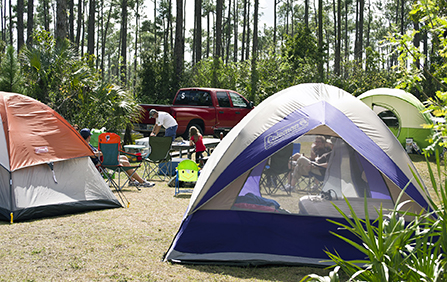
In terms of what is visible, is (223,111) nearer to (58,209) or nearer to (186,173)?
(186,173)

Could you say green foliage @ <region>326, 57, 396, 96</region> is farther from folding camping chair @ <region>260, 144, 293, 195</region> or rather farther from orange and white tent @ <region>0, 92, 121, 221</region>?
folding camping chair @ <region>260, 144, 293, 195</region>

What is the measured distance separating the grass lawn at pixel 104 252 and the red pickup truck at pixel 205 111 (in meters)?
6.35

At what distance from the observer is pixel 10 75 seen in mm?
10312

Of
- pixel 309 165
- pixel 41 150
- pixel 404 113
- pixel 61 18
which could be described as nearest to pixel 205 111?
pixel 61 18

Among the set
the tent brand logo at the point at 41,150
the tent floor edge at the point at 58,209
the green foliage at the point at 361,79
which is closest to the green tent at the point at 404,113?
the green foliage at the point at 361,79

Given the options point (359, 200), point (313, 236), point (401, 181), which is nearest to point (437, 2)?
point (401, 181)

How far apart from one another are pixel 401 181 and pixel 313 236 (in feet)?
3.42

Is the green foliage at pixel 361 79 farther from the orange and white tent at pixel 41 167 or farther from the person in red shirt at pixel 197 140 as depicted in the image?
the orange and white tent at pixel 41 167

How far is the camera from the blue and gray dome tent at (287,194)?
4.28 metres

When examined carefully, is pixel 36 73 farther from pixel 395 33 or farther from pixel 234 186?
pixel 395 33

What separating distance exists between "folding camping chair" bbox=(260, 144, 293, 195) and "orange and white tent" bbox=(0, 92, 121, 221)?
8.70 ft

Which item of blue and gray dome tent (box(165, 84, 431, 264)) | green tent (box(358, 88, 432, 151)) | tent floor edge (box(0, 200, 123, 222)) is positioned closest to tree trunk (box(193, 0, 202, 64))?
green tent (box(358, 88, 432, 151))

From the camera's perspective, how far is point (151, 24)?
44.8 m

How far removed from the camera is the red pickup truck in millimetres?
12400
